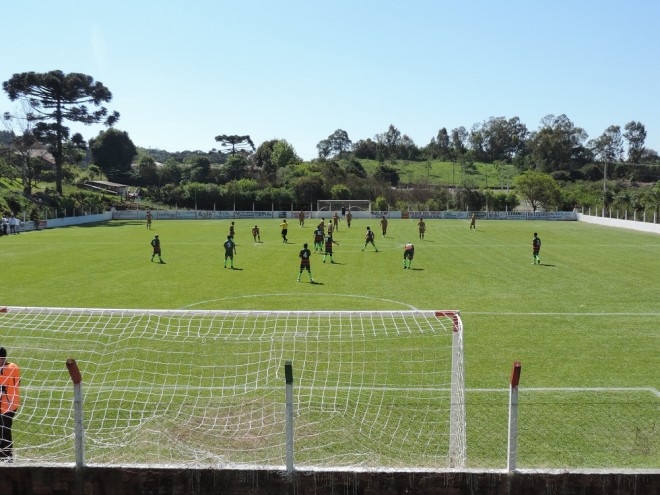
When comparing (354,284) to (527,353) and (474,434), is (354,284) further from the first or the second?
(474,434)

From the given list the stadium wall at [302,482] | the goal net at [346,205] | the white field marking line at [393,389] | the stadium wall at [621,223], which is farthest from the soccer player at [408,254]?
the goal net at [346,205]

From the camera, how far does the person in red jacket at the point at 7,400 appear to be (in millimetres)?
7953

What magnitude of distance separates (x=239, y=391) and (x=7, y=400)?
435 centimetres

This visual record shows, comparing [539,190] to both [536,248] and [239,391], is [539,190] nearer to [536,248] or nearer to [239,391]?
[536,248]

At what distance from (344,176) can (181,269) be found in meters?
85.4

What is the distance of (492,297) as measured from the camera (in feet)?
73.2

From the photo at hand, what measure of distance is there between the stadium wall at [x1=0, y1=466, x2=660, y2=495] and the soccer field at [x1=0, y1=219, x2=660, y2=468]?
6.82ft

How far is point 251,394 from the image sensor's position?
11305 mm

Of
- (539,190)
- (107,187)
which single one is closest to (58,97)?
(107,187)

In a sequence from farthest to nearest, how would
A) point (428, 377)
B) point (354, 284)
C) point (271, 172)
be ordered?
point (271, 172), point (354, 284), point (428, 377)

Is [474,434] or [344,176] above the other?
[344,176]

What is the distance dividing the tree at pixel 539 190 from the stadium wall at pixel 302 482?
92.0 m

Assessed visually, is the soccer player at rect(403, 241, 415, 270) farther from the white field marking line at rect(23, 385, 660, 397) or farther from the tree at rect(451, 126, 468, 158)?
the tree at rect(451, 126, 468, 158)

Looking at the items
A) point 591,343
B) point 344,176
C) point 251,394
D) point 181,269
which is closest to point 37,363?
point 251,394
